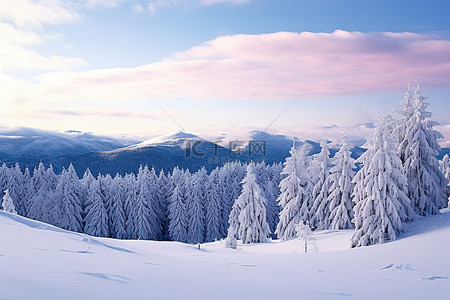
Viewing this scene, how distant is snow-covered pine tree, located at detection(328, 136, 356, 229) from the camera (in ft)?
112

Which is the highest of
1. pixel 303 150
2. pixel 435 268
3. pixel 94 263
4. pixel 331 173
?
pixel 303 150

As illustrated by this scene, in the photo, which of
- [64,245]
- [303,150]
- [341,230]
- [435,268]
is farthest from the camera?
[303,150]

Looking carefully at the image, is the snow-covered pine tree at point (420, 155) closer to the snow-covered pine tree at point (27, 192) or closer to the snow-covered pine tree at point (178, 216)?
the snow-covered pine tree at point (178, 216)

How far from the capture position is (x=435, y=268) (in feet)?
32.4

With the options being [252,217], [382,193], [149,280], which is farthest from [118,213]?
[149,280]

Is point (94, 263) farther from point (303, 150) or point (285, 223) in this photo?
point (303, 150)

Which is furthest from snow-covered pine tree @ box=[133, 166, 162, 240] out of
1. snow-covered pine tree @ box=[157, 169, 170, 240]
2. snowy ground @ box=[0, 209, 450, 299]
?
snowy ground @ box=[0, 209, 450, 299]

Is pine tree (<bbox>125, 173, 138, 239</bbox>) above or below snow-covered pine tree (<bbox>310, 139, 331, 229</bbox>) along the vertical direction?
below

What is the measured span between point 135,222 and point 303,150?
98.8 feet

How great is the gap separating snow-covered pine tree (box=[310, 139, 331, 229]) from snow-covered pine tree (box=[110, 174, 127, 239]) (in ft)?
106

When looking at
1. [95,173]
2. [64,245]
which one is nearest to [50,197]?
[64,245]

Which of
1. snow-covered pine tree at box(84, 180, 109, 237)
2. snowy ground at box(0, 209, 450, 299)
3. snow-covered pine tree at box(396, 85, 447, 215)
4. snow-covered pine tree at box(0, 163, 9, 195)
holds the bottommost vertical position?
snow-covered pine tree at box(84, 180, 109, 237)

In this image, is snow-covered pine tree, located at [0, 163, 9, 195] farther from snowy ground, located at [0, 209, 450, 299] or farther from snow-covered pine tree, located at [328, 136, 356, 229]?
snowy ground, located at [0, 209, 450, 299]

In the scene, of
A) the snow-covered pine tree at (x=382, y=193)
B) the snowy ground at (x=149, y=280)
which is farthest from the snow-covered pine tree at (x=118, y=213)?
the snowy ground at (x=149, y=280)
